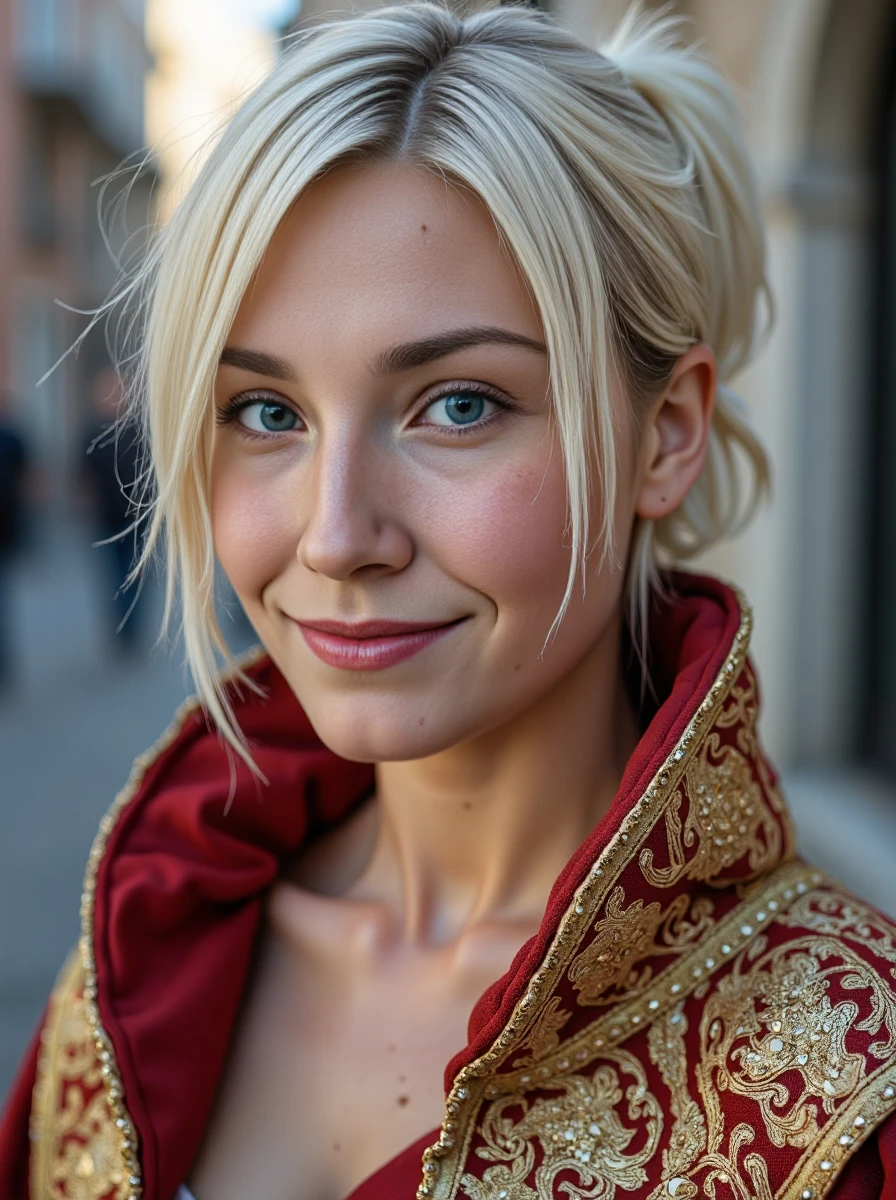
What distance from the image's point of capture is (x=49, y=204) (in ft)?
59.6

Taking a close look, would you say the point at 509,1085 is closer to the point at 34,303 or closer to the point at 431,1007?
the point at 431,1007

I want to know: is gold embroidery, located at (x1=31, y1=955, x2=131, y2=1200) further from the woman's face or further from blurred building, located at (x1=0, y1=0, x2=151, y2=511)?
blurred building, located at (x1=0, y1=0, x2=151, y2=511)

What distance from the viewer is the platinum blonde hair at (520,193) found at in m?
1.16

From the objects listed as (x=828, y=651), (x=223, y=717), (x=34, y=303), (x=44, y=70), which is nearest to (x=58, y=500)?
(x=34, y=303)

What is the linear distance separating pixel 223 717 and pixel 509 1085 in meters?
0.60

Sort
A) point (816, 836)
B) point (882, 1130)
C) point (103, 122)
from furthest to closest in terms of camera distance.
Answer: point (103, 122) → point (816, 836) → point (882, 1130)

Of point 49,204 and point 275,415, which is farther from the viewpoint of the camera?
point 49,204

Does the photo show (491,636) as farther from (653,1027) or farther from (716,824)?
(653,1027)

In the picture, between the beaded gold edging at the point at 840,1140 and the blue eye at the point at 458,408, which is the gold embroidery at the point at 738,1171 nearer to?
the beaded gold edging at the point at 840,1140

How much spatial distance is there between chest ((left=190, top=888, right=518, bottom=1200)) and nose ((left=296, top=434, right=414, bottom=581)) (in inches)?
19.2

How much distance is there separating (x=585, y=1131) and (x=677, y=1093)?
0.30 feet

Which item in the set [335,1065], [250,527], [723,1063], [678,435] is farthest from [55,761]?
[723,1063]

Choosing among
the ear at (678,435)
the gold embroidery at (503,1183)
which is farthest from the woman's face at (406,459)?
the gold embroidery at (503,1183)

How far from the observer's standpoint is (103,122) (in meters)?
20.0
